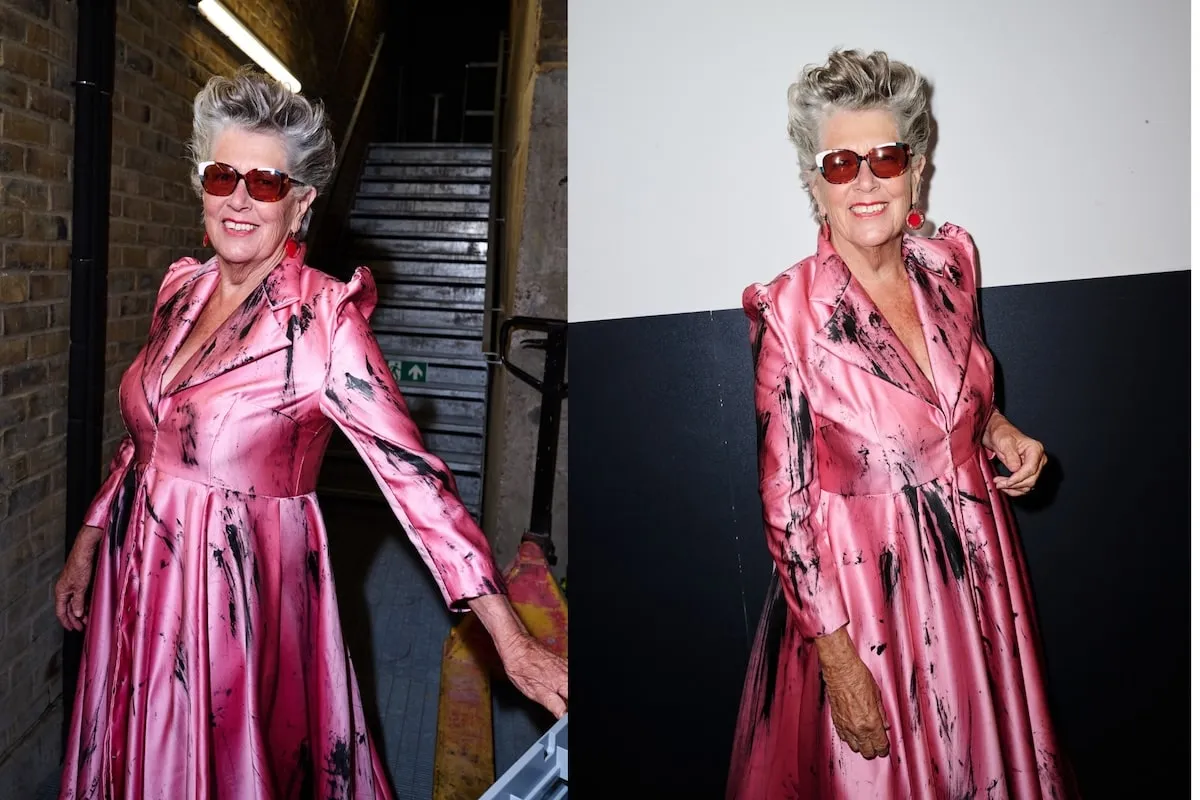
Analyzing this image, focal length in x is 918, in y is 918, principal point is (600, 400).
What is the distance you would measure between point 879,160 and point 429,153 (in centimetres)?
611

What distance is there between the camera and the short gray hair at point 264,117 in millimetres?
1565

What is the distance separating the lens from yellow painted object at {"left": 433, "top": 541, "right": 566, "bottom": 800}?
237cm

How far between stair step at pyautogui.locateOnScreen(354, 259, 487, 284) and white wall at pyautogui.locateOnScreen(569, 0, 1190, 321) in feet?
14.7

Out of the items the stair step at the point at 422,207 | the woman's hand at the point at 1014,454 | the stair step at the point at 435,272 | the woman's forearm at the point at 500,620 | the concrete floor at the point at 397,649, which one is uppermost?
the stair step at the point at 422,207

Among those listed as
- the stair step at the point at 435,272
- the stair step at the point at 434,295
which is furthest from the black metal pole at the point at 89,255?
the stair step at the point at 435,272

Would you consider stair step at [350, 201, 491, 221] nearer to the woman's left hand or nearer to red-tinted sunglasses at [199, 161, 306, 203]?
red-tinted sunglasses at [199, 161, 306, 203]

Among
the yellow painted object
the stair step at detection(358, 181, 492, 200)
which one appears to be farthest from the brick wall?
the stair step at detection(358, 181, 492, 200)

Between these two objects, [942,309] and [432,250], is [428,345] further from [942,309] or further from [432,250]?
[942,309]

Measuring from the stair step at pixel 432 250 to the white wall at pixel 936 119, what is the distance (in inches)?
184

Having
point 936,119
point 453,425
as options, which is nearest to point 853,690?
point 936,119

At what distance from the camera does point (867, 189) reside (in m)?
1.40

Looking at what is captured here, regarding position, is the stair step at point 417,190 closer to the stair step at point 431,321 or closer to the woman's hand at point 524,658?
the stair step at point 431,321

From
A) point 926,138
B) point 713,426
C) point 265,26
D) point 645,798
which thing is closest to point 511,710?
point 645,798

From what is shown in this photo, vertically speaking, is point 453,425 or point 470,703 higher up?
point 453,425
